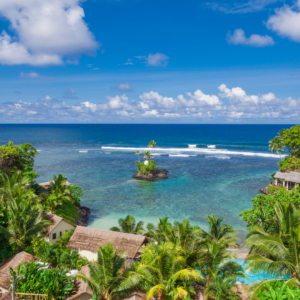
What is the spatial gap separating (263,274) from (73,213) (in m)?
20.2

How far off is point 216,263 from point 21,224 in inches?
586

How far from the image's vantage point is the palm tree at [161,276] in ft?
42.5

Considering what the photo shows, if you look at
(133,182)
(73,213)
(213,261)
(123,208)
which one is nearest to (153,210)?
(123,208)

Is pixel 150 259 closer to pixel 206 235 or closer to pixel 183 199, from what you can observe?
pixel 206 235

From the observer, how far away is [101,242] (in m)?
20.0

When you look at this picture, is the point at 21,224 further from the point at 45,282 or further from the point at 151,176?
the point at 151,176

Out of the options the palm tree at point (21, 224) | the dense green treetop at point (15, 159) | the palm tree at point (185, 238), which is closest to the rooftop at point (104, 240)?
→ the palm tree at point (185, 238)

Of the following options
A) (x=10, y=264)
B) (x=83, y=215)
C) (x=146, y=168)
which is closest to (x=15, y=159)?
(x=83, y=215)

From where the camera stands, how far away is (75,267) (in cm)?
1798

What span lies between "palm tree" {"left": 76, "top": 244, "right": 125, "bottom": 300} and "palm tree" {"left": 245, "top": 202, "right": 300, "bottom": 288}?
7181 mm

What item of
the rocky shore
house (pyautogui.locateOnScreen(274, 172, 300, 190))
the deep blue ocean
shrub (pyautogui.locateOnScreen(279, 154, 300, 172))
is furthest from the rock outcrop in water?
shrub (pyautogui.locateOnScreen(279, 154, 300, 172))

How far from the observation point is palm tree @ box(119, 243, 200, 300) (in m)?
13.0

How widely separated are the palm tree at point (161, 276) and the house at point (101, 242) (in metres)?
4.92

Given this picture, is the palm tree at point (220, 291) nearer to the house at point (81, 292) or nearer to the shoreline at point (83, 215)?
the house at point (81, 292)
